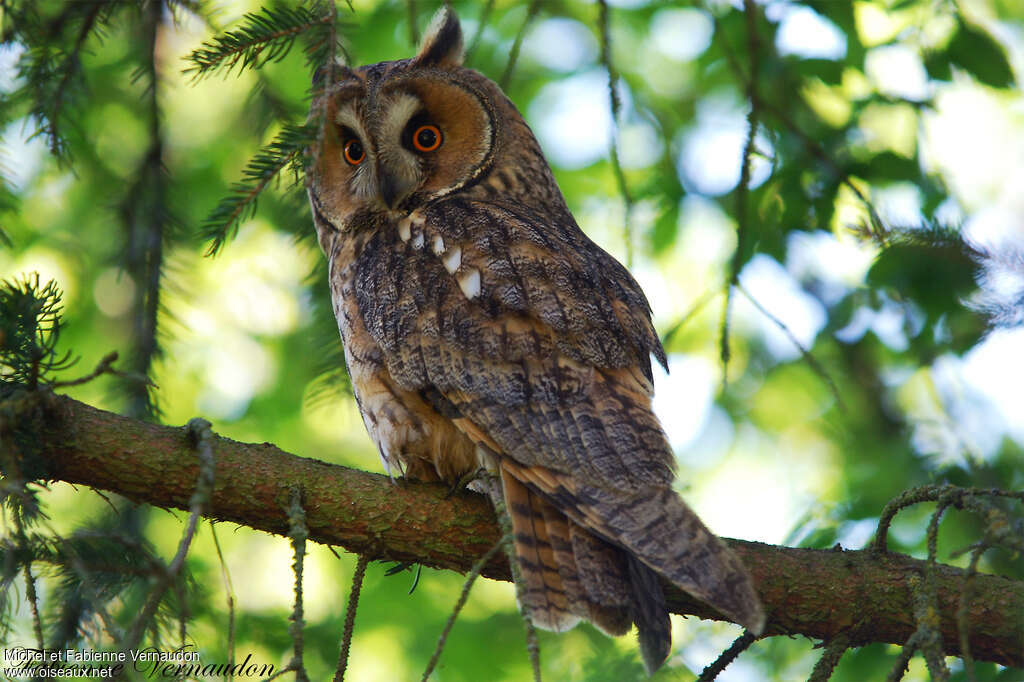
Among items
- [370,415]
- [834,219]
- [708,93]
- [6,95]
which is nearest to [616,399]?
[370,415]

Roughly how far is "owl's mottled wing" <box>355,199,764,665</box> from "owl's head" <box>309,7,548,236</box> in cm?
14

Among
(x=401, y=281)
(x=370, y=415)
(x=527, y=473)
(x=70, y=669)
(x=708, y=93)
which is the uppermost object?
(x=708, y=93)

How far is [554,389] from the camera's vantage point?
85.3 inches

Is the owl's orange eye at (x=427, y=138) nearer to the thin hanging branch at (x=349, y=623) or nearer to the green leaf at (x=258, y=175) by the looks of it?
the green leaf at (x=258, y=175)

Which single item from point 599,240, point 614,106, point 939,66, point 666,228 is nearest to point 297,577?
point 614,106

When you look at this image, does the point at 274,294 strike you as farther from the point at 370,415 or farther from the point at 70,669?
the point at 70,669

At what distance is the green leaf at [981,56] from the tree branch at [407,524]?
140cm

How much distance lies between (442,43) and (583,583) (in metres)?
1.87

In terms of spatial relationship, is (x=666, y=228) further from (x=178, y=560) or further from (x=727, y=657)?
(x=178, y=560)

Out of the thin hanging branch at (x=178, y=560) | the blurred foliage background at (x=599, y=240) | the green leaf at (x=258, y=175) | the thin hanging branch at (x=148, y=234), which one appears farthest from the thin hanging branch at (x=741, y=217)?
the thin hanging branch at (x=148, y=234)

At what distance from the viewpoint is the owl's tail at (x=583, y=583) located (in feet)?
6.35

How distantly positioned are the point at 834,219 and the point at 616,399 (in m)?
1.07

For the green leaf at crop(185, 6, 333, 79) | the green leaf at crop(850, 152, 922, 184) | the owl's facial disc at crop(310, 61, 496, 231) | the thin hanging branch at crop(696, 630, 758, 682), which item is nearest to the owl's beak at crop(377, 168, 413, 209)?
the owl's facial disc at crop(310, 61, 496, 231)

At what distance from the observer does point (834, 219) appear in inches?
108
